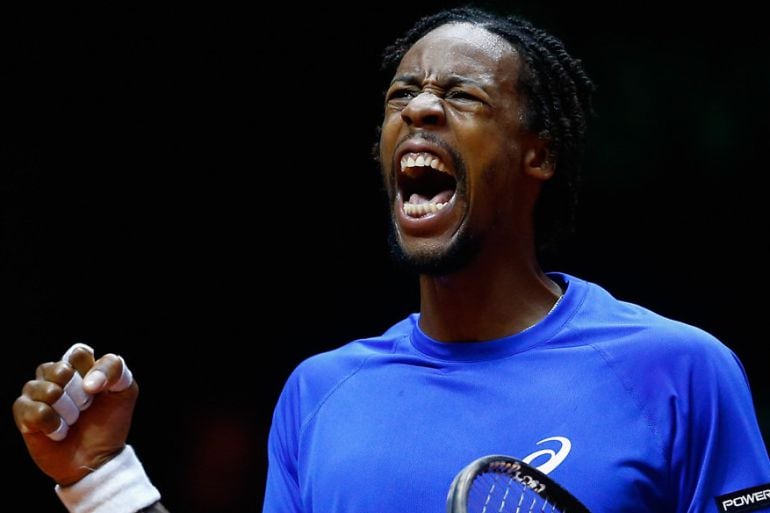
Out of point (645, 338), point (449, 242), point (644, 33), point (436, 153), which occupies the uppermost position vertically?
point (644, 33)

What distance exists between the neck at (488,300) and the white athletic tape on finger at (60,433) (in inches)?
27.5

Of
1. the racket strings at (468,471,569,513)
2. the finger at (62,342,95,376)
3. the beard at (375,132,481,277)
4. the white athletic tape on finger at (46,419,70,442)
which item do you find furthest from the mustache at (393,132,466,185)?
the white athletic tape on finger at (46,419,70,442)

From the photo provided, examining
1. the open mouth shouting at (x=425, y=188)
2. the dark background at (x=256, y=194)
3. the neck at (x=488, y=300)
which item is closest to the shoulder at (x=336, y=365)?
the neck at (x=488, y=300)

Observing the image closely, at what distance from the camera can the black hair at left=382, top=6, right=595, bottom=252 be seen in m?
2.38

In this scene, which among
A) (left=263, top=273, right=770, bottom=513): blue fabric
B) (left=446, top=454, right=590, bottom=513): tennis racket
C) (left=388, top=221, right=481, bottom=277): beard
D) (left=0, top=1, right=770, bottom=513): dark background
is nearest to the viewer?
(left=446, top=454, right=590, bottom=513): tennis racket

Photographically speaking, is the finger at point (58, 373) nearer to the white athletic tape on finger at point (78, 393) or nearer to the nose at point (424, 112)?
the white athletic tape on finger at point (78, 393)

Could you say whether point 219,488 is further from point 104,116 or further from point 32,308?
point 104,116

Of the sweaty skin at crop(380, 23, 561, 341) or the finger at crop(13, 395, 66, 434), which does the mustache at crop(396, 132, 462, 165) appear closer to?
the sweaty skin at crop(380, 23, 561, 341)

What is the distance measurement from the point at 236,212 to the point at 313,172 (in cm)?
34

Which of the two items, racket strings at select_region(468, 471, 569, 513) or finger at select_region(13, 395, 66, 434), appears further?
finger at select_region(13, 395, 66, 434)

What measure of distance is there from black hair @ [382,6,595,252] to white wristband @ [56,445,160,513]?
36.1 inches

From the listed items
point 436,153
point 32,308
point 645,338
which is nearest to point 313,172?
point 32,308

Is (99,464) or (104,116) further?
(104,116)

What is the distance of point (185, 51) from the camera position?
4648 millimetres
